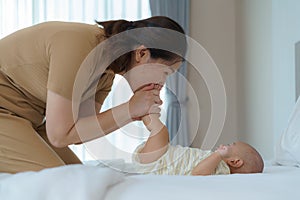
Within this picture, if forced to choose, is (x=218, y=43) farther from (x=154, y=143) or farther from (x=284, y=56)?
(x=154, y=143)

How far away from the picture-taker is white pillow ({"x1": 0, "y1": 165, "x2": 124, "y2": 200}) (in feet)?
2.98

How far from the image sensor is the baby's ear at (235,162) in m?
1.53

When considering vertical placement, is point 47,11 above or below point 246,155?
above

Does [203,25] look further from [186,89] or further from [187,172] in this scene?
[187,172]

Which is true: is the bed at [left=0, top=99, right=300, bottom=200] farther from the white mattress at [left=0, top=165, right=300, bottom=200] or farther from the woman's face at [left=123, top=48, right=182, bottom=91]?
the woman's face at [left=123, top=48, right=182, bottom=91]

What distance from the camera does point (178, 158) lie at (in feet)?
5.04

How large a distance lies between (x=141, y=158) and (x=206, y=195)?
2.08 feet

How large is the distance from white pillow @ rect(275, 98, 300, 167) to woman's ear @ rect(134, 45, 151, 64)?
2.47ft

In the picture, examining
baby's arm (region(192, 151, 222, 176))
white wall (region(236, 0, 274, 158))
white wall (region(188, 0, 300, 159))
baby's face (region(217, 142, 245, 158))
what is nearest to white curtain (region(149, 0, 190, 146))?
white wall (region(188, 0, 300, 159))

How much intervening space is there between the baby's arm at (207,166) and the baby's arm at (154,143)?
0.14 meters

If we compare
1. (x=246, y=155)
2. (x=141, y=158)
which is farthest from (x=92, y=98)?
(x=246, y=155)

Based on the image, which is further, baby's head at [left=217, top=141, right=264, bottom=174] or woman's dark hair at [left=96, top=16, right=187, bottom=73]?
baby's head at [left=217, top=141, right=264, bottom=174]

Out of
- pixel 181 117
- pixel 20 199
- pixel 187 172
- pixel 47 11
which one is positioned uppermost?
pixel 47 11

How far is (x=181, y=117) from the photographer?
3.68m
